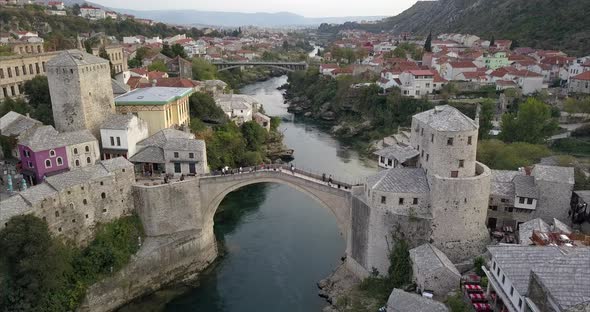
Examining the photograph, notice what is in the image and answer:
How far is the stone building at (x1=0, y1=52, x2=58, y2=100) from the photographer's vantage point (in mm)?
34706

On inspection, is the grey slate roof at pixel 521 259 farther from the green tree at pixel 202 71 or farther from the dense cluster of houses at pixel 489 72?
the green tree at pixel 202 71

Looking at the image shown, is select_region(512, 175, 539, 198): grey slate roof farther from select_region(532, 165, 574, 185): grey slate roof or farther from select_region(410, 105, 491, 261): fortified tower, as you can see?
select_region(410, 105, 491, 261): fortified tower

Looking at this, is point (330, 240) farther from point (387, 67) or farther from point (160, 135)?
point (387, 67)

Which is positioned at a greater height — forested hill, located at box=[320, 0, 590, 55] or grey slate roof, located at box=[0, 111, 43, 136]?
forested hill, located at box=[320, 0, 590, 55]

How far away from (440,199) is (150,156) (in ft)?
57.2

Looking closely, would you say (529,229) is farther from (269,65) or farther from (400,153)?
(269,65)

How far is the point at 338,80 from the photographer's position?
2584 inches

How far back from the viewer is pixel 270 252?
27.7m

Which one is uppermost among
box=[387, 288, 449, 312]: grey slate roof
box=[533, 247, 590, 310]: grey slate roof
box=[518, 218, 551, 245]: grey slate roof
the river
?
box=[533, 247, 590, 310]: grey slate roof

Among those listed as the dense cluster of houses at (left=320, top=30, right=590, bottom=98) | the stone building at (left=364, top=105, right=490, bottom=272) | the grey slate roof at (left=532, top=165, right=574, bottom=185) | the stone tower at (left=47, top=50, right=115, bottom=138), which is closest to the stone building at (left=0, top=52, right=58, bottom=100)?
the stone tower at (left=47, top=50, right=115, bottom=138)

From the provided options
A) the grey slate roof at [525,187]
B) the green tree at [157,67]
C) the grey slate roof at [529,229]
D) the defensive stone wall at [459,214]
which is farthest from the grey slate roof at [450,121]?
the green tree at [157,67]

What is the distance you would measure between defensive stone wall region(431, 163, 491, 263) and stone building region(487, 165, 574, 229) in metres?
2.33

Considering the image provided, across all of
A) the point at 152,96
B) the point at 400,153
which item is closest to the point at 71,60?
the point at 152,96

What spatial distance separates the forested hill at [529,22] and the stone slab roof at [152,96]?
194ft
